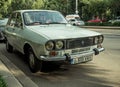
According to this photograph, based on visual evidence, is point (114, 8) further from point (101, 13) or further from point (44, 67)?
point (44, 67)

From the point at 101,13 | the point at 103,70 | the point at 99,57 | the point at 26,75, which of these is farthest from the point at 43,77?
the point at 101,13

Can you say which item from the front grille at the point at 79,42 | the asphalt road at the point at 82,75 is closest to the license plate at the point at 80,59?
the front grille at the point at 79,42

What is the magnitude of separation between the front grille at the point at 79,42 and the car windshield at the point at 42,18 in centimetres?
169

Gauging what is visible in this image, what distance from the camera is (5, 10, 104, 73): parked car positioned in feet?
23.1

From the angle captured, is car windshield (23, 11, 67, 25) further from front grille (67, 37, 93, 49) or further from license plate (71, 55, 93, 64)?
license plate (71, 55, 93, 64)

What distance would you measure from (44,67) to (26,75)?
2.85ft

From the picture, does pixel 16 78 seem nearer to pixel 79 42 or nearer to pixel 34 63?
pixel 34 63

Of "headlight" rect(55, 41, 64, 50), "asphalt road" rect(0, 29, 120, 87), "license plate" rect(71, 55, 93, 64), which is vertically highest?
"headlight" rect(55, 41, 64, 50)

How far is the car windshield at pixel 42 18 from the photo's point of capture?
8.62 m

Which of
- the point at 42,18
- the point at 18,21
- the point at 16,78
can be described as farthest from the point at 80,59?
the point at 18,21

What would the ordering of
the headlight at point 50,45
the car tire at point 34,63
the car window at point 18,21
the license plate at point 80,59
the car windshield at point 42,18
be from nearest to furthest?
the headlight at point 50,45 → the license plate at point 80,59 → the car tire at point 34,63 → the car windshield at point 42,18 → the car window at point 18,21

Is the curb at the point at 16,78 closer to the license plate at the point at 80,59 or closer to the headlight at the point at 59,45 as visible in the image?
the headlight at the point at 59,45

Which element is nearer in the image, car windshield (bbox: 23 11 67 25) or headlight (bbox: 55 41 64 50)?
headlight (bbox: 55 41 64 50)

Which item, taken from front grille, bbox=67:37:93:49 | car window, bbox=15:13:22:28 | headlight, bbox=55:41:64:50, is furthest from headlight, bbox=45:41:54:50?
car window, bbox=15:13:22:28
